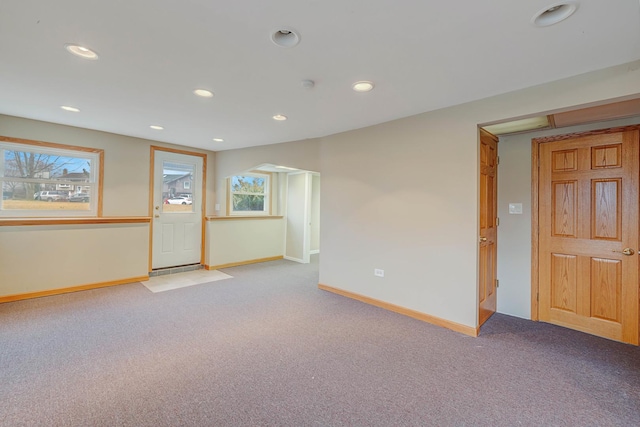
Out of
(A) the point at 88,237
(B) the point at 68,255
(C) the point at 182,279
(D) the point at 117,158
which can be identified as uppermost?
(D) the point at 117,158

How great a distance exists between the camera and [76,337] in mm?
2623

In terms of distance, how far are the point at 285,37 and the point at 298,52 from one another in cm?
17

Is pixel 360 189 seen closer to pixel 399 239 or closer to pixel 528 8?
pixel 399 239

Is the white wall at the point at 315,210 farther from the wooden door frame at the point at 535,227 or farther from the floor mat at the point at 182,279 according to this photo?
the wooden door frame at the point at 535,227

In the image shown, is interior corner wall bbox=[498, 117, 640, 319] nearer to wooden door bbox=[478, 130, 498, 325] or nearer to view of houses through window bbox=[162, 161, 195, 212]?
wooden door bbox=[478, 130, 498, 325]

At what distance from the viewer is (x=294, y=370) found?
7.09 ft

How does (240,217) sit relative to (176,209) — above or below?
below

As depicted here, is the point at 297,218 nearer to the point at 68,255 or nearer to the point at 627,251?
the point at 68,255

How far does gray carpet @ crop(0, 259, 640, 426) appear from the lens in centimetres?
171

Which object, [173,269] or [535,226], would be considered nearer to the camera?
[535,226]

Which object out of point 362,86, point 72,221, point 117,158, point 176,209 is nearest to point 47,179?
point 72,221

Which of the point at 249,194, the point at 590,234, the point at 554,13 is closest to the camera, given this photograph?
the point at 554,13

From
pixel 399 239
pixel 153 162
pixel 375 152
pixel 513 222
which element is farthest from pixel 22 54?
pixel 513 222

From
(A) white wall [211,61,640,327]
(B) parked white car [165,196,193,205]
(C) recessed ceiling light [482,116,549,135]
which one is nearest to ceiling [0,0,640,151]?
(A) white wall [211,61,640,327]
